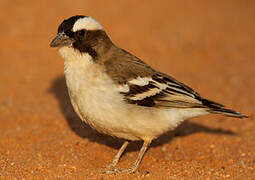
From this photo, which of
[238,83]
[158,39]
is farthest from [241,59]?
[158,39]

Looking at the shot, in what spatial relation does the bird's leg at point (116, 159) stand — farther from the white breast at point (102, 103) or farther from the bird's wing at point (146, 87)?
the bird's wing at point (146, 87)

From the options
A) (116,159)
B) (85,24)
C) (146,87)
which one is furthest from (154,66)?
(85,24)

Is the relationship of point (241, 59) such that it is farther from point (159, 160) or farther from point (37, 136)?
point (37, 136)

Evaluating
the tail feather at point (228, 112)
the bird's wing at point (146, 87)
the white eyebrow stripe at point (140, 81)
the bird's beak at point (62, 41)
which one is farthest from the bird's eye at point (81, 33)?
the tail feather at point (228, 112)

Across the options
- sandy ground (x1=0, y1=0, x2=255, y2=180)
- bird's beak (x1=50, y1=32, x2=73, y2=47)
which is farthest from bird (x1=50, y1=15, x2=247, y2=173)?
sandy ground (x1=0, y1=0, x2=255, y2=180)

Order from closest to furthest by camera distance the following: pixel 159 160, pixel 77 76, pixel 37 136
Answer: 1. pixel 77 76
2. pixel 159 160
3. pixel 37 136

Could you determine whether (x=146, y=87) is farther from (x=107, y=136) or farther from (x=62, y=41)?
(x=107, y=136)

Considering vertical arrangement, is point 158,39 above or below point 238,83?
above
